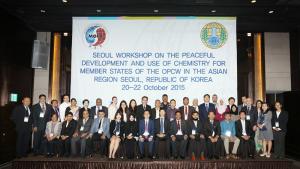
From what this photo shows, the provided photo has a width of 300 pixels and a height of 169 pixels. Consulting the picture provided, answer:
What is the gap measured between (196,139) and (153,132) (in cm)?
90

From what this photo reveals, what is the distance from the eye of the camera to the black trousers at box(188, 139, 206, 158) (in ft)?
19.5

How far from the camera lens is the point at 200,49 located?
24.4ft

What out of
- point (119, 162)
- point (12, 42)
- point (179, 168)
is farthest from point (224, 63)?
point (12, 42)

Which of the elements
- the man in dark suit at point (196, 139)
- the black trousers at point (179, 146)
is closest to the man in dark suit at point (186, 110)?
the man in dark suit at point (196, 139)

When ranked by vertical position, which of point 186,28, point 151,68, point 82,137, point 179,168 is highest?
point 186,28

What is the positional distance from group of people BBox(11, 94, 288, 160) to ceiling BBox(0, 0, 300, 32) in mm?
2245

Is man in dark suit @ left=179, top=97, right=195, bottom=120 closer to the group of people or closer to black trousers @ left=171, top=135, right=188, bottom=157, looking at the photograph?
the group of people

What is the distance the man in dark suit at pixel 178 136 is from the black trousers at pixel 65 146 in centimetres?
218

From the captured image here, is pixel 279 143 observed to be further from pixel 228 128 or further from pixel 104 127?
pixel 104 127

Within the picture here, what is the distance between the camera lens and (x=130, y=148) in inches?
233

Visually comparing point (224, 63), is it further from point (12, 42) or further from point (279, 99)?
point (12, 42)

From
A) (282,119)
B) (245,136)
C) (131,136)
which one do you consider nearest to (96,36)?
(131,136)

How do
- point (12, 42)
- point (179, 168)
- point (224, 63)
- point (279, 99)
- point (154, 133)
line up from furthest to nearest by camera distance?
point (279, 99) < point (224, 63) < point (12, 42) < point (154, 133) < point (179, 168)

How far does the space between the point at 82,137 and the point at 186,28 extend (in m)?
3.78
